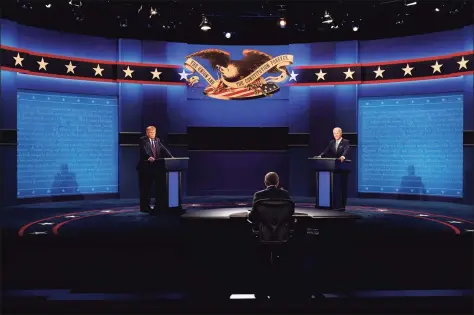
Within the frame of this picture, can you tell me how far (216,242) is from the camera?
20.5ft

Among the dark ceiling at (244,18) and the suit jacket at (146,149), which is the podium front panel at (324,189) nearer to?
the suit jacket at (146,149)

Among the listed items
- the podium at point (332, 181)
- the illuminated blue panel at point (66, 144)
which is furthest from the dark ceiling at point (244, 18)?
the podium at point (332, 181)

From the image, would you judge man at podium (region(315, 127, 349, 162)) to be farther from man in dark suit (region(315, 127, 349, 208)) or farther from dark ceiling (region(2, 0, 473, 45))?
dark ceiling (region(2, 0, 473, 45))

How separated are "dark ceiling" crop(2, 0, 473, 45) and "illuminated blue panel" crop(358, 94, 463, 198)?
183 cm

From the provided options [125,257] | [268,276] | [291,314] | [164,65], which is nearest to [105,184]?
[164,65]

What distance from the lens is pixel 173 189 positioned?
8.93 m

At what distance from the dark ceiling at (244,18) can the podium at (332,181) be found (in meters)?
3.50

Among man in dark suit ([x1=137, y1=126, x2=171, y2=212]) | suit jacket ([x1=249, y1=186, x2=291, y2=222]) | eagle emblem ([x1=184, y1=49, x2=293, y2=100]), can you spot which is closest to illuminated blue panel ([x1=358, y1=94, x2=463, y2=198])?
eagle emblem ([x1=184, y1=49, x2=293, y2=100])

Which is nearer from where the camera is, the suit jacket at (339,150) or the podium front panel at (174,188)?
the podium front panel at (174,188)

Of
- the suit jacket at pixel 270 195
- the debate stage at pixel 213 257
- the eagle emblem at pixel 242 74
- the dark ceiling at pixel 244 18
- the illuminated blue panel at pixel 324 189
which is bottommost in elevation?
the debate stage at pixel 213 257

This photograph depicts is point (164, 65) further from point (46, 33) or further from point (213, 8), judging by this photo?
point (46, 33)

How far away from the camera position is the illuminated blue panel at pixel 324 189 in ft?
30.3

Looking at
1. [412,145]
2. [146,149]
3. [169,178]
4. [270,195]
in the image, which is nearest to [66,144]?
[146,149]

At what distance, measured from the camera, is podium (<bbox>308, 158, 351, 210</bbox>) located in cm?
906
